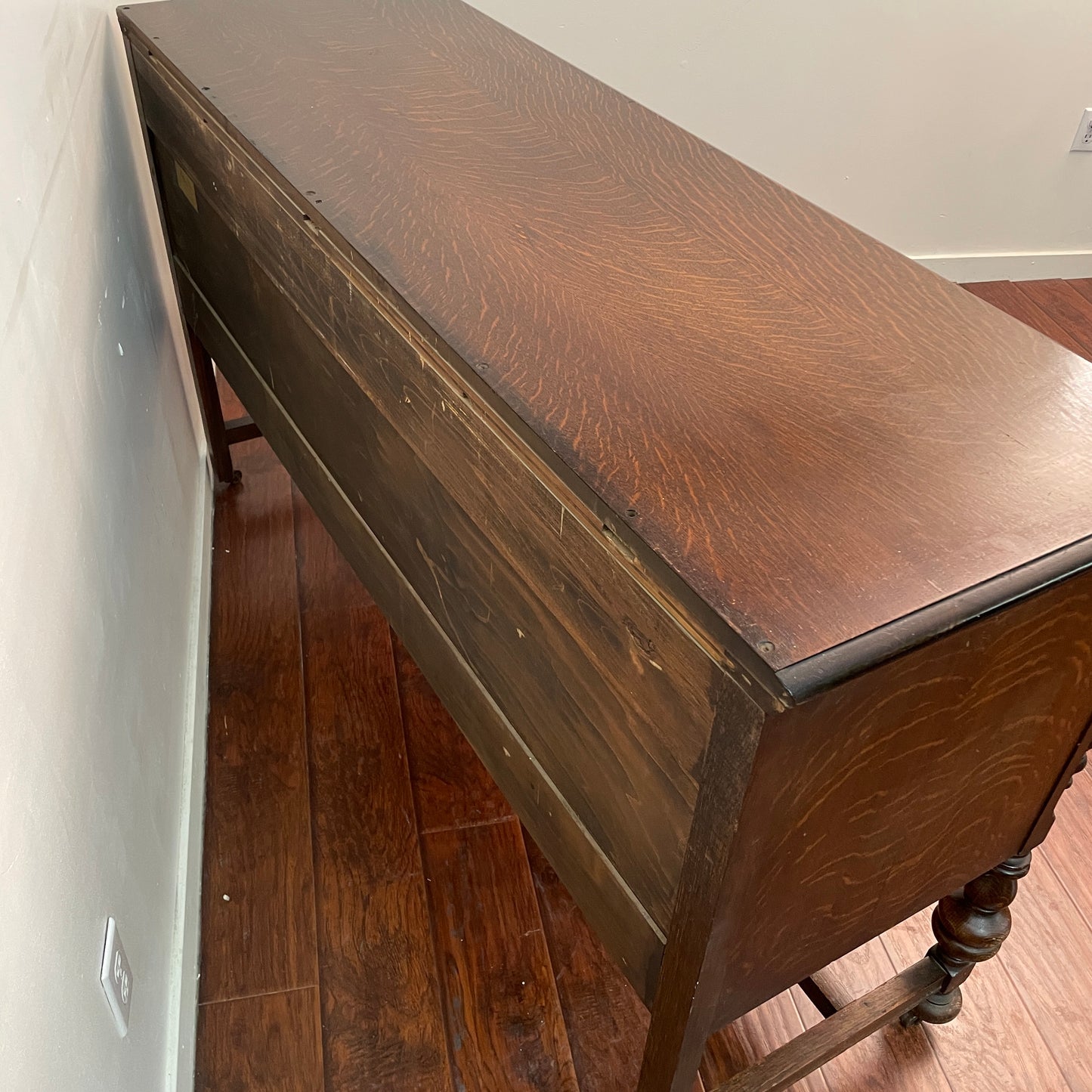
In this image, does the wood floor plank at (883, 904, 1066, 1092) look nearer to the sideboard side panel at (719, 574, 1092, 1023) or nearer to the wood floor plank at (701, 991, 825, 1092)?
the wood floor plank at (701, 991, 825, 1092)

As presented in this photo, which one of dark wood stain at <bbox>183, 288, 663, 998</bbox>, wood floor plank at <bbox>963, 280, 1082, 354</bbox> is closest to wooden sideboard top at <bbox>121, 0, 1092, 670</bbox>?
dark wood stain at <bbox>183, 288, 663, 998</bbox>

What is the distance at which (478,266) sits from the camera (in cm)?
88

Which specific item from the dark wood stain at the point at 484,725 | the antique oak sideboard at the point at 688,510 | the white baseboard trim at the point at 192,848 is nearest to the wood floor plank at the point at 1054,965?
the antique oak sideboard at the point at 688,510

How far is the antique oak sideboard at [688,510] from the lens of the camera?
23.7 inches

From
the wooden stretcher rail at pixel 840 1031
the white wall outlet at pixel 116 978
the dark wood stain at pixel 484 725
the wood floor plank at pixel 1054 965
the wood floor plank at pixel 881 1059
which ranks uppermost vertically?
the dark wood stain at pixel 484 725

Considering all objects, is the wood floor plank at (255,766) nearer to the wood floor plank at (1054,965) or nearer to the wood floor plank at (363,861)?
the wood floor plank at (363,861)

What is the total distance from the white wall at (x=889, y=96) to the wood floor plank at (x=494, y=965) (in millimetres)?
1596

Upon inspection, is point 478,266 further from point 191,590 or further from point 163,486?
point 191,590

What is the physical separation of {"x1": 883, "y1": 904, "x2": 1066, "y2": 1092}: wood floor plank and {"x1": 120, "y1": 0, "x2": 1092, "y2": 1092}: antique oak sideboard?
0.05 metres

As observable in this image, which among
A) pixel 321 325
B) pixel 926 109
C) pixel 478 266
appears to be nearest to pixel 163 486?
pixel 321 325

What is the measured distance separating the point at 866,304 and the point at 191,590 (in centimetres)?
113

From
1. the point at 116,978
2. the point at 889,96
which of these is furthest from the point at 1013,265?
the point at 116,978

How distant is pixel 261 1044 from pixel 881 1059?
2.28 ft

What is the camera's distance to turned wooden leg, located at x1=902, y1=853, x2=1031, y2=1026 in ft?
3.26
